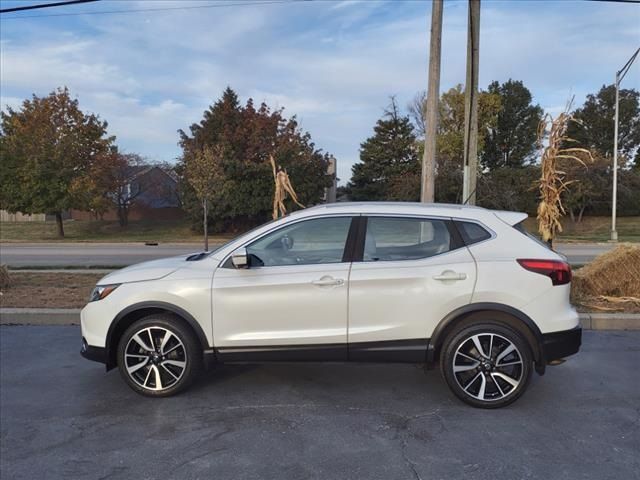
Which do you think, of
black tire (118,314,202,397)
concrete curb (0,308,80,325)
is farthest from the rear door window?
concrete curb (0,308,80,325)

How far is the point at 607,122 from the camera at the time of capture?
52469 mm

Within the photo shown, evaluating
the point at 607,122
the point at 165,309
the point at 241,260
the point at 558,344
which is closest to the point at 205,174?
the point at 165,309

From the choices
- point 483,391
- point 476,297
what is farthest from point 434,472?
point 476,297

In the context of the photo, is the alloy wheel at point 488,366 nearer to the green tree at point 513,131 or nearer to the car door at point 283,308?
the car door at point 283,308

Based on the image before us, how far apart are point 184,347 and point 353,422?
1517 mm

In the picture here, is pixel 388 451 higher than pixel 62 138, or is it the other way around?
pixel 62 138

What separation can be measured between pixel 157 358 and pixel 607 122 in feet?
190

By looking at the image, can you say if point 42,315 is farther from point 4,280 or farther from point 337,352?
point 337,352

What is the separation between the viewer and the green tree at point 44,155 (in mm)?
29016

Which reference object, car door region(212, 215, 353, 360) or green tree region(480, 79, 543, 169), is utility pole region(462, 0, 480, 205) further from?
green tree region(480, 79, 543, 169)

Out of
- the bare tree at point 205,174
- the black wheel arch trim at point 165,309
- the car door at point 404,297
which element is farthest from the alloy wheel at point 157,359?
the bare tree at point 205,174

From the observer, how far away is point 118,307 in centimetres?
442

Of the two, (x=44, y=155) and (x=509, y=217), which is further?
(x=44, y=155)

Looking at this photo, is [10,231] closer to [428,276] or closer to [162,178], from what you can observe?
[162,178]
